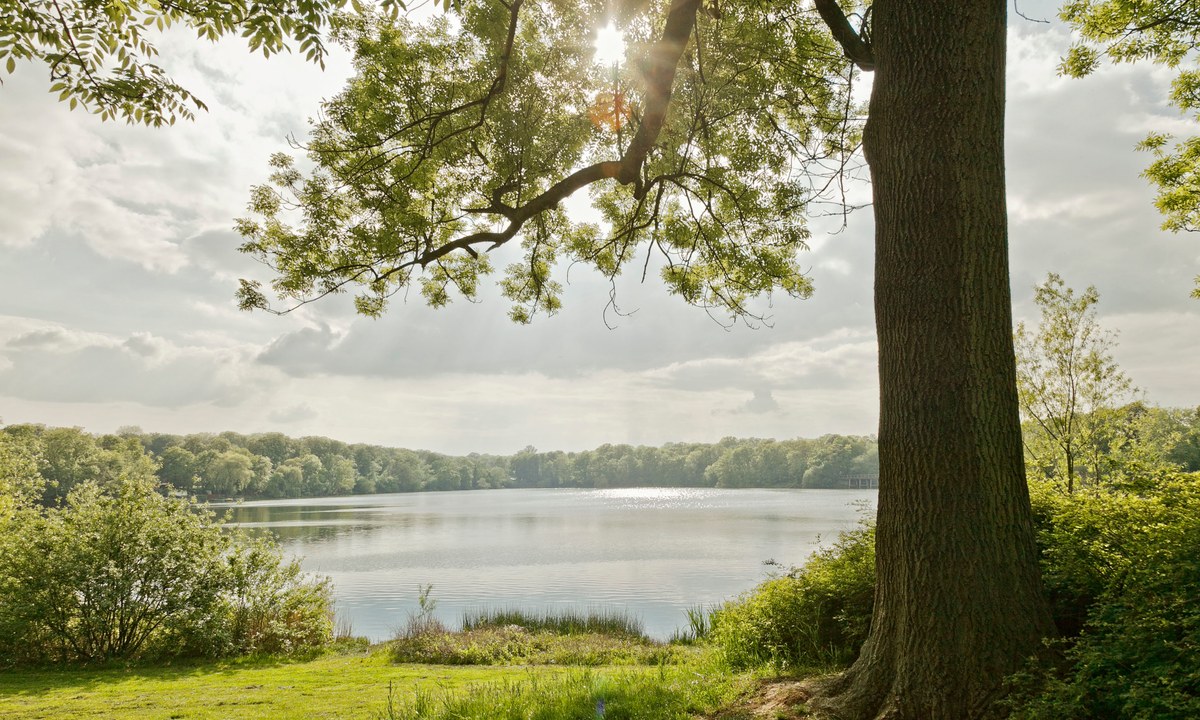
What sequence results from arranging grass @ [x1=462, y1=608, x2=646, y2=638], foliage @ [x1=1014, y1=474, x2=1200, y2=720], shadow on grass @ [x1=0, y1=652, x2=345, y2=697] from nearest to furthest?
foliage @ [x1=1014, y1=474, x2=1200, y2=720] < shadow on grass @ [x1=0, y1=652, x2=345, y2=697] < grass @ [x1=462, y1=608, x2=646, y2=638]

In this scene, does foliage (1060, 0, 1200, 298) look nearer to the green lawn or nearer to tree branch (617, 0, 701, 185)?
tree branch (617, 0, 701, 185)

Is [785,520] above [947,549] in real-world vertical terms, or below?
below

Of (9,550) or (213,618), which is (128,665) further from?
(9,550)

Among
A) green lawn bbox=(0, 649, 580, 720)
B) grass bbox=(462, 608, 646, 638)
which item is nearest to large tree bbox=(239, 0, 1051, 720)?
green lawn bbox=(0, 649, 580, 720)

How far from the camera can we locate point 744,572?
75.8 feet

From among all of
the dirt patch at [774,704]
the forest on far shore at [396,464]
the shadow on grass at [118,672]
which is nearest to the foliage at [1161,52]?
the dirt patch at [774,704]

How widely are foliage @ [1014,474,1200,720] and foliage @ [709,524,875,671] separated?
170cm

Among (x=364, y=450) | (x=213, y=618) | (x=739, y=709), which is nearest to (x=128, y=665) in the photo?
(x=213, y=618)

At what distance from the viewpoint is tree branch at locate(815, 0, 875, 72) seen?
198 inches

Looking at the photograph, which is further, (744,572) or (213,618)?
(744,572)

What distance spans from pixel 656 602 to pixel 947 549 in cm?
1643

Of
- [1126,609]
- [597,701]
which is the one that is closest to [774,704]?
[597,701]

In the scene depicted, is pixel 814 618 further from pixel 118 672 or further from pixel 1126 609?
pixel 118 672

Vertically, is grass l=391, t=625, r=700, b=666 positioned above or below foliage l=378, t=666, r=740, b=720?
below
